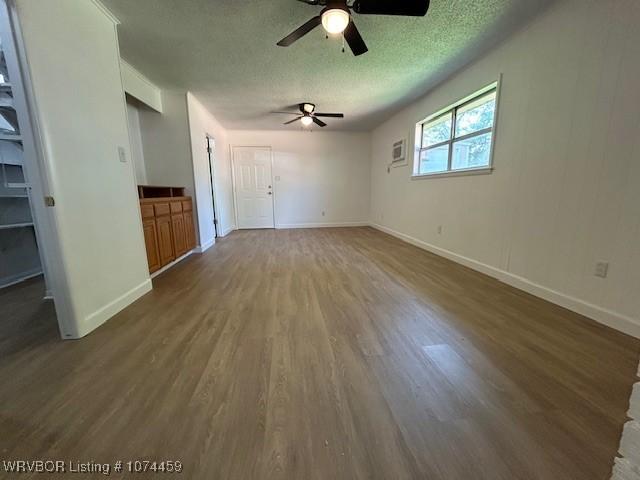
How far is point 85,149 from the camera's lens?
1842 mm

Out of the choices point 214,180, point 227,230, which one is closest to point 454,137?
point 214,180

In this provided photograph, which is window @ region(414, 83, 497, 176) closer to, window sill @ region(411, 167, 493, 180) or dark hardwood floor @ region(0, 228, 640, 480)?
window sill @ region(411, 167, 493, 180)

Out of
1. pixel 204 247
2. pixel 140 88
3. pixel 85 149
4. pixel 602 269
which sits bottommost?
pixel 204 247

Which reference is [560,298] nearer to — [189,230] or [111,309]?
[111,309]

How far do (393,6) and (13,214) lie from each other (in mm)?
4302

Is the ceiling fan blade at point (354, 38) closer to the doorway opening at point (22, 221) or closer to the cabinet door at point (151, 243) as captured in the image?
the doorway opening at point (22, 221)

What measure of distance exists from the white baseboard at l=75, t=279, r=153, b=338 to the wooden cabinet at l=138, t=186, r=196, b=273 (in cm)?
39

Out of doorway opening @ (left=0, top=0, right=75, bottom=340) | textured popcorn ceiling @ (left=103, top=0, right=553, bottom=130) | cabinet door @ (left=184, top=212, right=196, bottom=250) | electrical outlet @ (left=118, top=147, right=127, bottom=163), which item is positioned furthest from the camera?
cabinet door @ (left=184, top=212, right=196, bottom=250)

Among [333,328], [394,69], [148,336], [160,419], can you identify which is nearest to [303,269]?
[333,328]

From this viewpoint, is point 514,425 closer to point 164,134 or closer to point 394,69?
point 394,69

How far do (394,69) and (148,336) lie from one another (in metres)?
3.78

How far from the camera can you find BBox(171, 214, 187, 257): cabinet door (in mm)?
3343

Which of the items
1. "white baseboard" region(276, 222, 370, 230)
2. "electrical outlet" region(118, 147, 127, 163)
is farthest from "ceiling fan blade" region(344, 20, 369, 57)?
"white baseboard" region(276, 222, 370, 230)

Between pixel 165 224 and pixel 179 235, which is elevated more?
pixel 165 224
